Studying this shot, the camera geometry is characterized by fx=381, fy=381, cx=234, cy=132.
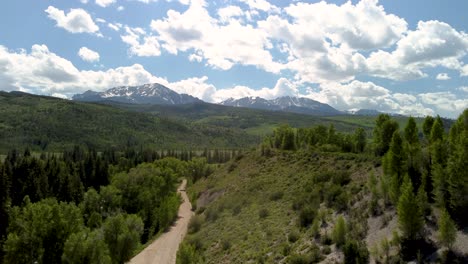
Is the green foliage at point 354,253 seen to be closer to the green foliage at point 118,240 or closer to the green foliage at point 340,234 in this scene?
the green foliage at point 340,234

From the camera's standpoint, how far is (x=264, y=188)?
233 feet

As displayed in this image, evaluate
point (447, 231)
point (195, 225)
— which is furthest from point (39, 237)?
point (447, 231)

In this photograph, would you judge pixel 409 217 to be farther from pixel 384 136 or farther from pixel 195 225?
pixel 195 225

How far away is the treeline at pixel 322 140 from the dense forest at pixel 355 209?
21.0 metres

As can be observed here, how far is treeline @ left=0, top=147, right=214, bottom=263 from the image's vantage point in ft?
174

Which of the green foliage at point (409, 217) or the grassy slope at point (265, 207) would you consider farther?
the grassy slope at point (265, 207)

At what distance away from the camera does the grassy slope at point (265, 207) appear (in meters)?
44.9

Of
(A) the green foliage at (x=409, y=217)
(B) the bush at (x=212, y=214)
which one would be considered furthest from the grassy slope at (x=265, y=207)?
(A) the green foliage at (x=409, y=217)

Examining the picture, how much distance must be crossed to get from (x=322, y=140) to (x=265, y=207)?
5190cm

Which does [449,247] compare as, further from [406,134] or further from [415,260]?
[406,134]

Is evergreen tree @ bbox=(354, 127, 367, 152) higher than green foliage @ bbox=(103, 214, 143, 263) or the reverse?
higher

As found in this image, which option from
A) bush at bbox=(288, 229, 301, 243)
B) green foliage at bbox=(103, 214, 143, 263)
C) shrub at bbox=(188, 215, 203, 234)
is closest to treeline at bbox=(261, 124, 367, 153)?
shrub at bbox=(188, 215, 203, 234)

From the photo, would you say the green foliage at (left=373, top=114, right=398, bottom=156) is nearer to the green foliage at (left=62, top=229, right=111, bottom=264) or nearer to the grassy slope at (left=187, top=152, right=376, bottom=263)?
the grassy slope at (left=187, top=152, right=376, bottom=263)

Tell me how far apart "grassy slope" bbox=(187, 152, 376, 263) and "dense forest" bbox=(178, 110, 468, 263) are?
206 millimetres
